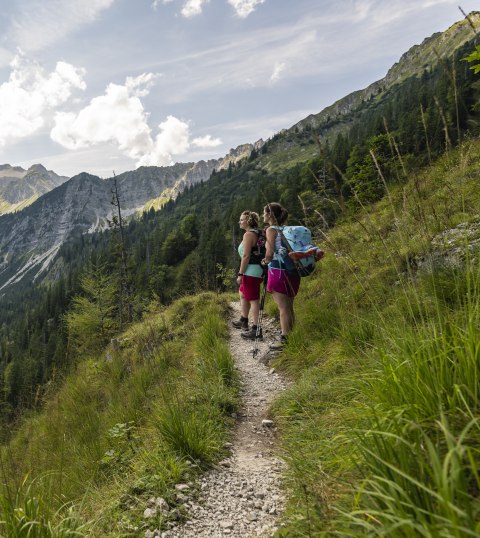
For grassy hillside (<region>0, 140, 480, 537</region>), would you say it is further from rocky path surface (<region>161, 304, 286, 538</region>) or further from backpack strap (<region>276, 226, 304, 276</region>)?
backpack strap (<region>276, 226, 304, 276</region>)

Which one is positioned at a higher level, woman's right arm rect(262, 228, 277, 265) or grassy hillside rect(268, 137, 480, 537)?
woman's right arm rect(262, 228, 277, 265)

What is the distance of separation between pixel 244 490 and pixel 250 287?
15.9 feet

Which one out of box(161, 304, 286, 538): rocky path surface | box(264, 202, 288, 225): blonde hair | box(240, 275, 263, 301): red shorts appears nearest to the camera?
box(161, 304, 286, 538): rocky path surface

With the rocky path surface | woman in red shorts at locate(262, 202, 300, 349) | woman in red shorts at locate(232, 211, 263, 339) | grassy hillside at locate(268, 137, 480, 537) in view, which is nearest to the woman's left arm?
woman in red shorts at locate(232, 211, 263, 339)

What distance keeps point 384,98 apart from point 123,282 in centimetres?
19929

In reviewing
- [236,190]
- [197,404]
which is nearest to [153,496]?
[197,404]

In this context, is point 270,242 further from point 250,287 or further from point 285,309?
point 250,287

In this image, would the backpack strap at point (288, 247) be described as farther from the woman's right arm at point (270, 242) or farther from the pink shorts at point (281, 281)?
the pink shorts at point (281, 281)

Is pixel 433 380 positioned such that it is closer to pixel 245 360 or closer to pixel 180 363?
pixel 245 360

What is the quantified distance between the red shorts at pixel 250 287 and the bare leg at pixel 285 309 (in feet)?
4.39

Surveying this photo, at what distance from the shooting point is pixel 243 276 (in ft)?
24.4

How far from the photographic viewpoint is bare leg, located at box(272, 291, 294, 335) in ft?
19.8

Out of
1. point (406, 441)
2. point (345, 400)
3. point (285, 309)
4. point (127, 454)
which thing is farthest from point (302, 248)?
point (406, 441)

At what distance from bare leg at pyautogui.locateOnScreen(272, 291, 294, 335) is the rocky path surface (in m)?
1.81
